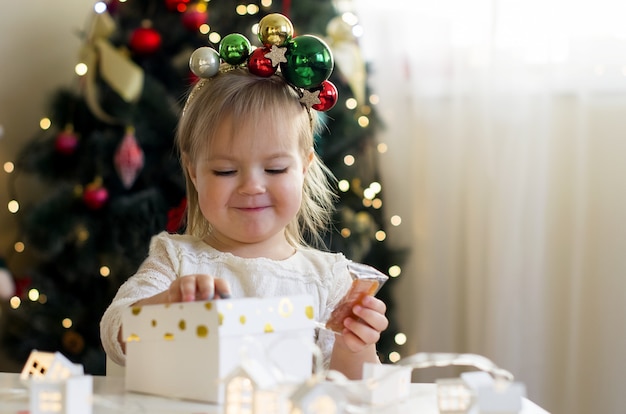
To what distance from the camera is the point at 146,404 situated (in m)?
0.83

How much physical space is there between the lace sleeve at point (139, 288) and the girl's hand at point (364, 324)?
11.8 inches

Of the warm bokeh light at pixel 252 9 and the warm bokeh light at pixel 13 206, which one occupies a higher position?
the warm bokeh light at pixel 252 9

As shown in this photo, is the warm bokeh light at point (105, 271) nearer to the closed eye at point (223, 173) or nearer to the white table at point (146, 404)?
the closed eye at point (223, 173)

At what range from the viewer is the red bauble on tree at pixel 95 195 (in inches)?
95.9

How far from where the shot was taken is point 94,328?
2521mm

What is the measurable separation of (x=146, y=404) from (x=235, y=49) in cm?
68

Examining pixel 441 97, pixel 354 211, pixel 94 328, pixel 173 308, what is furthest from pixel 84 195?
pixel 173 308

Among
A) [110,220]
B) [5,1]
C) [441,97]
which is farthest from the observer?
[5,1]

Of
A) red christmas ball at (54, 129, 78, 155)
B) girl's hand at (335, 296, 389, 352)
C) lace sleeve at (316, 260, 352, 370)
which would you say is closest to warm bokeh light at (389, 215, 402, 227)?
red christmas ball at (54, 129, 78, 155)

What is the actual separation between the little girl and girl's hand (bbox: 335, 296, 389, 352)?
0.11 m

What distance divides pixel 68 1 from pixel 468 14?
4.50 feet

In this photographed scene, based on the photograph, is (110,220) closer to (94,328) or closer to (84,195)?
(84,195)

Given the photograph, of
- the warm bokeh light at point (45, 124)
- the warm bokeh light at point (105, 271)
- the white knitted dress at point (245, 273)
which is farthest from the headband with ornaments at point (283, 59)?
the warm bokeh light at point (45, 124)

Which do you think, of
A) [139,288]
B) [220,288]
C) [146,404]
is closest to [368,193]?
[139,288]
